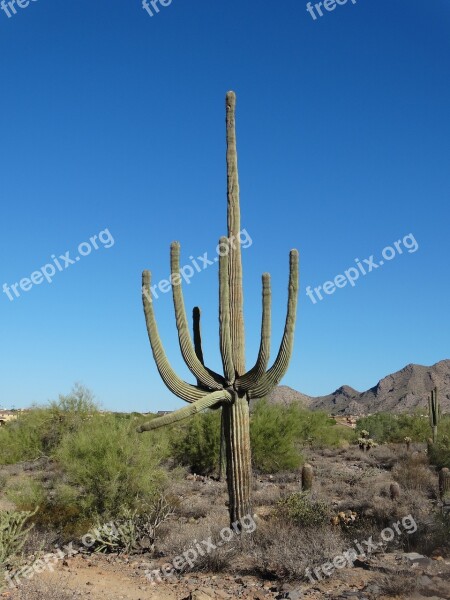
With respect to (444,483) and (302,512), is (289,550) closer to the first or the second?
(302,512)

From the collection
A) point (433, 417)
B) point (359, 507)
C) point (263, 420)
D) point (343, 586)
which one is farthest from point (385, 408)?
point (343, 586)

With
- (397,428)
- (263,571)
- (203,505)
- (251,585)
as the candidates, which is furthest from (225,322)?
(397,428)

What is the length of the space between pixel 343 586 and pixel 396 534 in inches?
98.8

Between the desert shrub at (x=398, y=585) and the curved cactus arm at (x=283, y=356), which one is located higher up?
the curved cactus arm at (x=283, y=356)

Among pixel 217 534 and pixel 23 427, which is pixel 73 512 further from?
pixel 23 427

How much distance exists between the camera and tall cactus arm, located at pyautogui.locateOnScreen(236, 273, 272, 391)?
10148 millimetres

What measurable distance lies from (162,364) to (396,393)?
74.4 metres

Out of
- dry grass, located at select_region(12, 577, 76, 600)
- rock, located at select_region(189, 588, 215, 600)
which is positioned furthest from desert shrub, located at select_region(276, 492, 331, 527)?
dry grass, located at select_region(12, 577, 76, 600)

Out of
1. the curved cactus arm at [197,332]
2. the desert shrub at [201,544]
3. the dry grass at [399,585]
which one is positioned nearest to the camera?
the dry grass at [399,585]

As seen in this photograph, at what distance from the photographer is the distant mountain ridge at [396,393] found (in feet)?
243

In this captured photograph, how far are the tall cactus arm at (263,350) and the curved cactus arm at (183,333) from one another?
440mm

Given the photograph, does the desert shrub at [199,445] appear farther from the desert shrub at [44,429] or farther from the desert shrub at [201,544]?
the desert shrub at [201,544]

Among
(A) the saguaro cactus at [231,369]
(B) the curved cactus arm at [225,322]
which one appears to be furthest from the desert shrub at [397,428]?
(B) the curved cactus arm at [225,322]

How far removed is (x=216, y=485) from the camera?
59.5 feet
